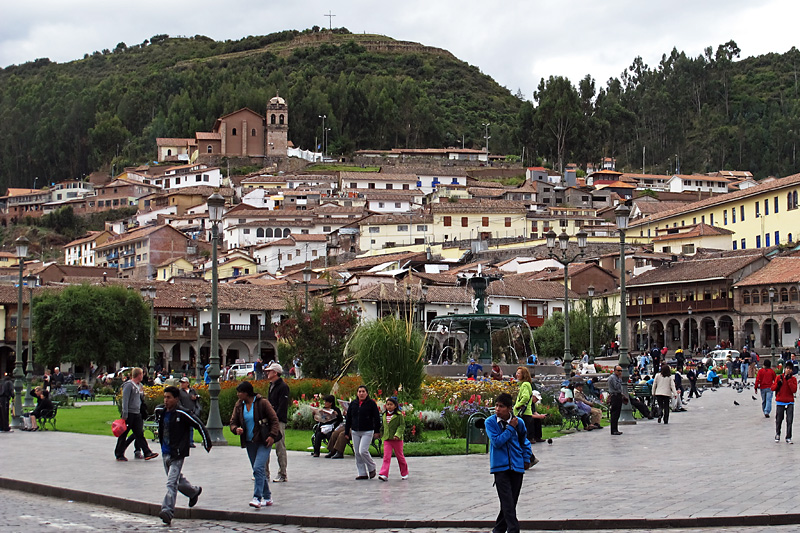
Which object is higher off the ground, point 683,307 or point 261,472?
point 683,307

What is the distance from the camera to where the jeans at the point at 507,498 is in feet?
31.3

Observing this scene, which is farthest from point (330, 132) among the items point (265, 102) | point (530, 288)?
point (530, 288)

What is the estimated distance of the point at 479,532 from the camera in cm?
1059

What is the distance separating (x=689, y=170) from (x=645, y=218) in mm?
49204

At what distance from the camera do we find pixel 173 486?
452 inches

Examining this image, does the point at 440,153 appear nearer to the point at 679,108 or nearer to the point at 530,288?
the point at 679,108

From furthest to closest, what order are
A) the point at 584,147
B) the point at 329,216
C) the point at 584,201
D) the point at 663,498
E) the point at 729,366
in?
the point at 584,147
the point at 584,201
the point at 329,216
the point at 729,366
the point at 663,498

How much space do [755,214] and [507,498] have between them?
71.5 metres

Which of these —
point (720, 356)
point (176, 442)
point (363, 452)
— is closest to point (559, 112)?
point (720, 356)

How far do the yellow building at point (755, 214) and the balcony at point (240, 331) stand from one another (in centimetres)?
3414

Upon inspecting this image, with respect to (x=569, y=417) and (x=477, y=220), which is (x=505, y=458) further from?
(x=477, y=220)

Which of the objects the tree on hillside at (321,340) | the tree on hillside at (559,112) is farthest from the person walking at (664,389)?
the tree on hillside at (559,112)

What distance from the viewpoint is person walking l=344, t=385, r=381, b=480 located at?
1420 centimetres

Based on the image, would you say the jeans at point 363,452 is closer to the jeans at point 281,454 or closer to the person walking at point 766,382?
the jeans at point 281,454
